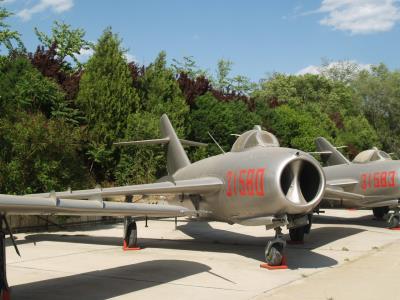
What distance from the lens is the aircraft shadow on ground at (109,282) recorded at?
7.87 m

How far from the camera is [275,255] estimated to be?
1006 cm

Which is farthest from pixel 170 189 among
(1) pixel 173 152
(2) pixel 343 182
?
(2) pixel 343 182

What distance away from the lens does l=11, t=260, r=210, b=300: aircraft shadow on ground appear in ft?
25.8

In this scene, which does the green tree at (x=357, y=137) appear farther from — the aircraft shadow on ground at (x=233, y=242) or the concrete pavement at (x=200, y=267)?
the concrete pavement at (x=200, y=267)

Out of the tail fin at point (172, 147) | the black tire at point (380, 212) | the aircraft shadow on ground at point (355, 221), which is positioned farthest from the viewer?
the black tire at point (380, 212)

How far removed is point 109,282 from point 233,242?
6.29 m

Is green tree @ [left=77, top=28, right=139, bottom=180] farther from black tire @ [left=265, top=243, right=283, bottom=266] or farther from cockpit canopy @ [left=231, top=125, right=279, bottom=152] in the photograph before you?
black tire @ [left=265, top=243, right=283, bottom=266]

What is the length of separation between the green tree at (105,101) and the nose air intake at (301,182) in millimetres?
16799

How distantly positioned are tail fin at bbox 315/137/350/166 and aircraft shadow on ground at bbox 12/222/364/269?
415cm

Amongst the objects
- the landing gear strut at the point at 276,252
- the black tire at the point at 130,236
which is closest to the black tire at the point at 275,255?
the landing gear strut at the point at 276,252

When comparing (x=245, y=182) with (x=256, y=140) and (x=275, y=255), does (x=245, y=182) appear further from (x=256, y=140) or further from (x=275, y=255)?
(x=275, y=255)

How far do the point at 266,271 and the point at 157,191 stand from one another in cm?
398

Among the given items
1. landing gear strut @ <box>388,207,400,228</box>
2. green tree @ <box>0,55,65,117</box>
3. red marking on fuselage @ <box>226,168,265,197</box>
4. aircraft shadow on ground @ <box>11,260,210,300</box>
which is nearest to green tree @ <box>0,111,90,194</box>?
green tree @ <box>0,55,65,117</box>

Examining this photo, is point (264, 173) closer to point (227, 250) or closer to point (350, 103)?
point (227, 250)
